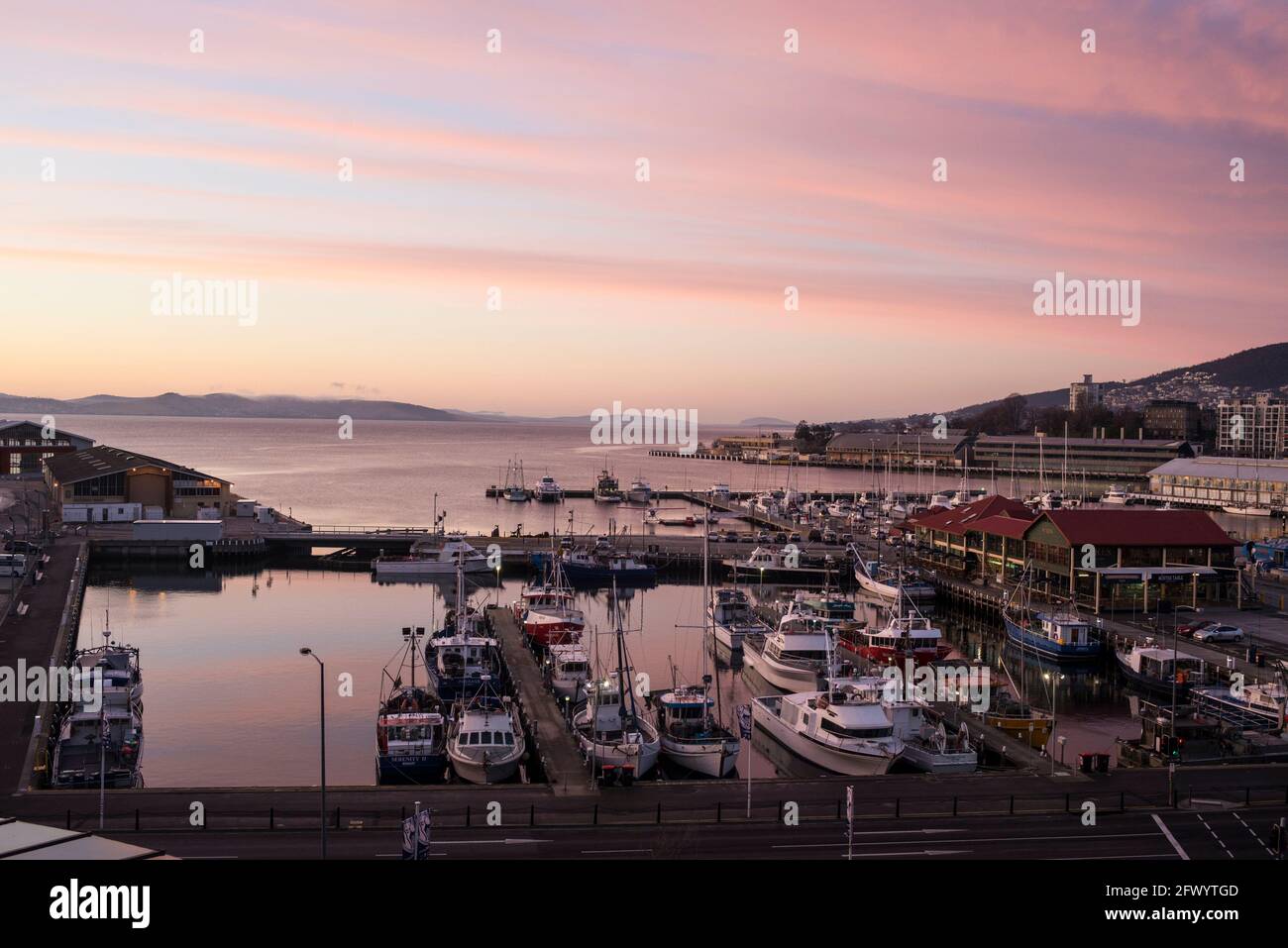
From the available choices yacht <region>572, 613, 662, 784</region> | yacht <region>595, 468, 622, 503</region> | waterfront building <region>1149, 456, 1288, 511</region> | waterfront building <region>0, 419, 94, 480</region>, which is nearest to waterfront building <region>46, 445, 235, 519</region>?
waterfront building <region>0, 419, 94, 480</region>

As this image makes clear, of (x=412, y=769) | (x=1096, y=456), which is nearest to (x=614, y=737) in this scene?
(x=412, y=769)

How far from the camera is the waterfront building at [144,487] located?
7106 centimetres

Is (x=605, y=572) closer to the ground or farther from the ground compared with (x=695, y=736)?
farther from the ground

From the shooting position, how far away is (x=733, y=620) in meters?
44.4

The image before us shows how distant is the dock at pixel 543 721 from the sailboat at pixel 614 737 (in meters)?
0.37

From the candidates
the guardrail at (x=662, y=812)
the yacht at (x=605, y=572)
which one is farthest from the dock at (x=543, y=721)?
the yacht at (x=605, y=572)

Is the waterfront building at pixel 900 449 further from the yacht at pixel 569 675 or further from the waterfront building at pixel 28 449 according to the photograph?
the yacht at pixel 569 675

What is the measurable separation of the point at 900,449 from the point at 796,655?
135432 mm

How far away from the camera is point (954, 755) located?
25.2 m

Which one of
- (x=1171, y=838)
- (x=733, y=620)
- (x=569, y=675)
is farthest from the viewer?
(x=733, y=620)

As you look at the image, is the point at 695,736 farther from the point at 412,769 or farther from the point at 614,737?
the point at 412,769

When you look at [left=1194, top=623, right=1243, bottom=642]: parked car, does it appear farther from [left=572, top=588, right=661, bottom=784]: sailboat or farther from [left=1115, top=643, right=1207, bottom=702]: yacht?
[left=572, top=588, right=661, bottom=784]: sailboat
